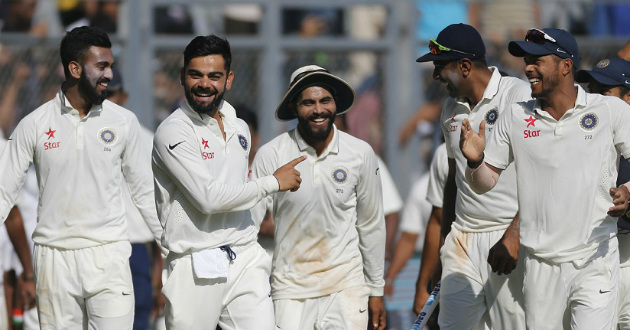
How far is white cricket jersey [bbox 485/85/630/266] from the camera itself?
7457 mm

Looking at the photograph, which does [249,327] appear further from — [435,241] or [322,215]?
[435,241]

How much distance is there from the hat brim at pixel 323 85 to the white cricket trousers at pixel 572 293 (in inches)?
66.6

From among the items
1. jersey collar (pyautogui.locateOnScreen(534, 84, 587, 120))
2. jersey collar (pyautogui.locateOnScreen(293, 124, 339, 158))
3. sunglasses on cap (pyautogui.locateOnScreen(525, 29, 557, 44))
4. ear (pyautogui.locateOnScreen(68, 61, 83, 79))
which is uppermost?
sunglasses on cap (pyautogui.locateOnScreen(525, 29, 557, 44))

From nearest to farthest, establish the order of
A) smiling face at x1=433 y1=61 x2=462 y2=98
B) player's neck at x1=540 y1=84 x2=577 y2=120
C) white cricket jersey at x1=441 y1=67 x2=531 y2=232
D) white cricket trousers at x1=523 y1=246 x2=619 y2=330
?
white cricket trousers at x1=523 y1=246 x2=619 y2=330, player's neck at x1=540 y1=84 x2=577 y2=120, white cricket jersey at x1=441 y1=67 x2=531 y2=232, smiling face at x1=433 y1=61 x2=462 y2=98

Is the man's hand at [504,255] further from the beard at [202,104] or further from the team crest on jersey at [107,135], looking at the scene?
the team crest on jersey at [107,135]

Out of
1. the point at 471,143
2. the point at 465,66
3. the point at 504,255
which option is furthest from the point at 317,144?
the point at 471,143

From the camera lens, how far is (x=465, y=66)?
8289mm

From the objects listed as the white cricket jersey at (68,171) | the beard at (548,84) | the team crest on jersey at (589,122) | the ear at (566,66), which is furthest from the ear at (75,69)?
the team crest on jersey at (589,122)

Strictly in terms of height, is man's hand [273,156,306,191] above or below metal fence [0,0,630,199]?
below

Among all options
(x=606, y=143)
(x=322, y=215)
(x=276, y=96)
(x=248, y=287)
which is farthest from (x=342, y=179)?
(x=276, y=96)

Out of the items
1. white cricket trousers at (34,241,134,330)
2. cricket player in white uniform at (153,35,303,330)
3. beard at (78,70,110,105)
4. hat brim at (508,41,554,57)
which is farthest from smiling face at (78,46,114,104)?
hat brim at (508,41,554,57)

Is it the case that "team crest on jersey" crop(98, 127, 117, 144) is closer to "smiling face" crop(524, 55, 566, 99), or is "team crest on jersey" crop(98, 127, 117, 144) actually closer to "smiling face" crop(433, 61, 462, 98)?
"smiling face" crop(433, 61, 462, 98)

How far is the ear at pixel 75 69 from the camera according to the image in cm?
809

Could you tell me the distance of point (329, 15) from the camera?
41.8ft
